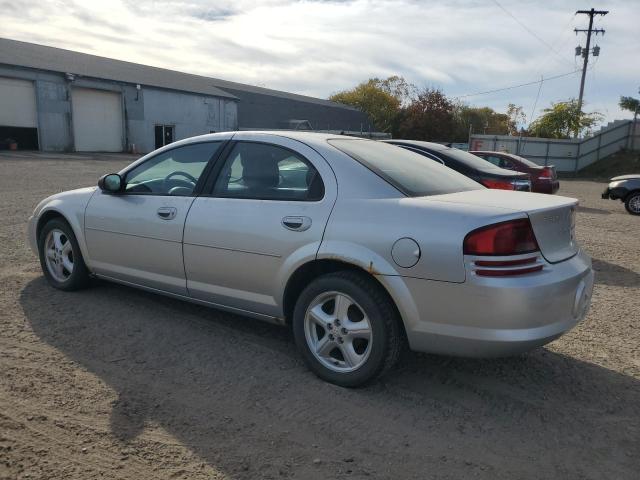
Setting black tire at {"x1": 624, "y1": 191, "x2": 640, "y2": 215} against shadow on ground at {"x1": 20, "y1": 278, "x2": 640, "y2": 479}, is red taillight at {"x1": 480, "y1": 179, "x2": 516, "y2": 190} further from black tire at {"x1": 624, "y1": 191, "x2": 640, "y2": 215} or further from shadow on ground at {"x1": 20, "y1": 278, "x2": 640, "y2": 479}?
black tire at {"x1": 624, "y1": 191, "x2": 640, "y2": 215}

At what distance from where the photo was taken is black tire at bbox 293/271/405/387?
10.4 feet

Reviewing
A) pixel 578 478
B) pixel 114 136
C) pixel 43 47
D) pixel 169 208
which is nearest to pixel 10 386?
pixel 169 208

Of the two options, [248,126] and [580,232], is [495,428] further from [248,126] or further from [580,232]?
[248,126]

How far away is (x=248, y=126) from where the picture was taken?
45.7 meters

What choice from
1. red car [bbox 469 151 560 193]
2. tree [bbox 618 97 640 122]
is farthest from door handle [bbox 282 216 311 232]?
tree [bbox 618 97 640 122]

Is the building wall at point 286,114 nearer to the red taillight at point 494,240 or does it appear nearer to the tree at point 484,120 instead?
the tree at point 484,120

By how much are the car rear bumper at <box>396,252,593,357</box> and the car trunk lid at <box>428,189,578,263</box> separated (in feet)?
0.42

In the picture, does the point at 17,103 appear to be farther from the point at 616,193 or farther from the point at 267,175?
the point at 267,175

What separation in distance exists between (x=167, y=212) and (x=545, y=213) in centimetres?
268

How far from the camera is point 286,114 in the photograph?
5159cm

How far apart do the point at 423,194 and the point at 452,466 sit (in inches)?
63.2

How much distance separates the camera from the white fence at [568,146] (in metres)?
31.8

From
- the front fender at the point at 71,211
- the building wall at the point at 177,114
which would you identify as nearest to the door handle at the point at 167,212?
the front fender at the point at 71,211

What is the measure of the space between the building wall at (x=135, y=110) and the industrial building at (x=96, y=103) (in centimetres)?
5
